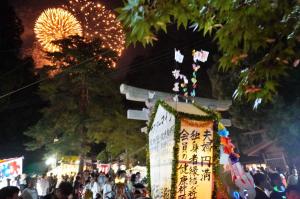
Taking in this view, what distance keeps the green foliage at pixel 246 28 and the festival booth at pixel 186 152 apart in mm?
2817

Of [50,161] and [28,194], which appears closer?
[28,194]

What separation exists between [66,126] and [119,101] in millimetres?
4668

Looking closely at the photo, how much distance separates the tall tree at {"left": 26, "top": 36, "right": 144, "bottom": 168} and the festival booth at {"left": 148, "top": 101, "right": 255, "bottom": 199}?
23.0 meters

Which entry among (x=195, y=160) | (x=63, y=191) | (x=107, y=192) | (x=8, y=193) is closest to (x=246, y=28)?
(x=195, y=160)

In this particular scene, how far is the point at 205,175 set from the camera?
7984 mm

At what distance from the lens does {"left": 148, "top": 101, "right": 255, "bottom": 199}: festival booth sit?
25.1 feet

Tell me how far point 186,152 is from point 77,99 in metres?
25.2

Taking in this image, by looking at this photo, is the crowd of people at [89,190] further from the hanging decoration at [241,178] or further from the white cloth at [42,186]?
the hanging decoration at [241,178]

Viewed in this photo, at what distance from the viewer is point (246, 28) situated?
15.7ft

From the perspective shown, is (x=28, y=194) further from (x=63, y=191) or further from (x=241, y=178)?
(x=241, y=178)

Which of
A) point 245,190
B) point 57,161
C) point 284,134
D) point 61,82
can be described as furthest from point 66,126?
point 245,190

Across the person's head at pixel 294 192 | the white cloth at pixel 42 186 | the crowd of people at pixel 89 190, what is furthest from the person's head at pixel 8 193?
the white cloth at pixel 42 186

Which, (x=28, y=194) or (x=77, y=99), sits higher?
(x=77, y=99)

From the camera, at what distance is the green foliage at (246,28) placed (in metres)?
4.56
